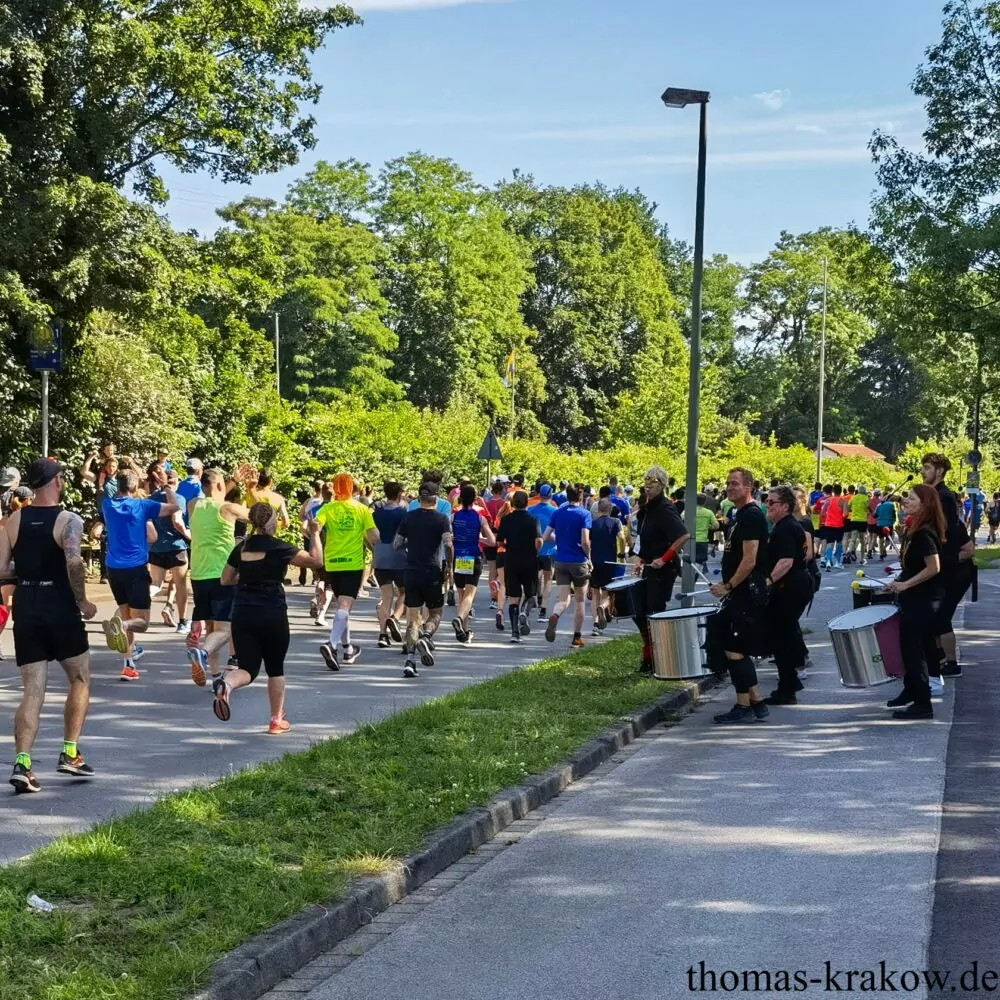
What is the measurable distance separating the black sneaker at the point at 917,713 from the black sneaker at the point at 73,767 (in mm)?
6289

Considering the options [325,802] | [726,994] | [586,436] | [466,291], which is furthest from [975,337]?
[586,436]

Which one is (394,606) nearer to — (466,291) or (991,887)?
(991,887)

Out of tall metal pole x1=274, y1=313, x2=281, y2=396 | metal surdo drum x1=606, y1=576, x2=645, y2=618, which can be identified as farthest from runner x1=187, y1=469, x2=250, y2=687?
tall metal pole x1=274, y1=313, x2=281, y2=396

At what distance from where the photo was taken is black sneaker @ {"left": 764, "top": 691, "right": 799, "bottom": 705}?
12.3 metres

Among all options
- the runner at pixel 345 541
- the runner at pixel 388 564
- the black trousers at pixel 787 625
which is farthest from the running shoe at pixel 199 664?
the black trousers at pixel 787 625

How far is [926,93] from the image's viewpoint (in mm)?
27812

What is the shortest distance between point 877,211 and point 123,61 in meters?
14.5

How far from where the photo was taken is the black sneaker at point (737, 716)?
37.3 feet

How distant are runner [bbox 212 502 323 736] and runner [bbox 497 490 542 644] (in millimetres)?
6692

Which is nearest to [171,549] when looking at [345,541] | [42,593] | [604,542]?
[345,541]

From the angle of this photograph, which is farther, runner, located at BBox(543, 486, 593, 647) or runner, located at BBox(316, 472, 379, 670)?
runner, located at BBox(543, 486, 593, 647)

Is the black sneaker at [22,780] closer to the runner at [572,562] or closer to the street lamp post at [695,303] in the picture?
the runner at [572,562]

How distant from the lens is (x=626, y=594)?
1433cm

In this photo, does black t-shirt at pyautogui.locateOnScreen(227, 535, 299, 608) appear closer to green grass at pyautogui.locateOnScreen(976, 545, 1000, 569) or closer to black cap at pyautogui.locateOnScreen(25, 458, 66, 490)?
black cap at pyautogui.locateOnScreen(25, 458, 66, 490)
